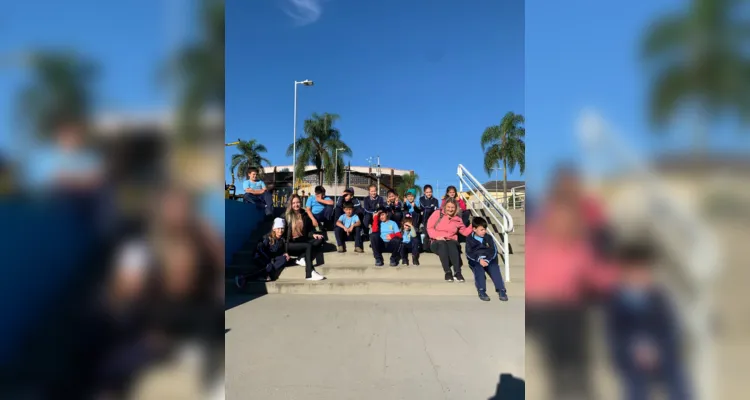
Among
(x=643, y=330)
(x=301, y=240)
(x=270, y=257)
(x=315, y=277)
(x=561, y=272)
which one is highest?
(x=561, y=272)

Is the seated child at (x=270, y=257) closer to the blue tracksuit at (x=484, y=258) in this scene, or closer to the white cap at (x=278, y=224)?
the white cap at (x=278, y=224)

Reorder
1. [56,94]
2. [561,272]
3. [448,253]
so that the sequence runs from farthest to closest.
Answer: [448,253]
[561,272]
[56,94]

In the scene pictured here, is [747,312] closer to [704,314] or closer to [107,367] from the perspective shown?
[704,314]

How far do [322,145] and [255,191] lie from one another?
1065 inches

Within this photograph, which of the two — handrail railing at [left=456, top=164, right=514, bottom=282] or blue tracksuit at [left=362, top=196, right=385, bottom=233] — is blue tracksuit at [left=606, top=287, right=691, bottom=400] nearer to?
handrail railing at [left=456, top=164, right=514, bottom=282]

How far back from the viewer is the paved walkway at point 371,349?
8.36ft

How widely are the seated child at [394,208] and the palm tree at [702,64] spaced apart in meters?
6.14

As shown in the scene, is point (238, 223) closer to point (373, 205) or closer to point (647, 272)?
point (373, 205)

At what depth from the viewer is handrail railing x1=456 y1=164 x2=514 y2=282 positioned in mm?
6062

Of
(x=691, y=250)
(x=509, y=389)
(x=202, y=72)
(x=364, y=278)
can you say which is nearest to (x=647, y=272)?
(x=691, y=250)

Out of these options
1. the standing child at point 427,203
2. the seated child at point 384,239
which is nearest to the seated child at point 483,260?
the seated child at point 384,239

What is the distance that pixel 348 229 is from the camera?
22.5ft

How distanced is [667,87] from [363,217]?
261 inches

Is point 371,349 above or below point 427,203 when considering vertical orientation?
below
